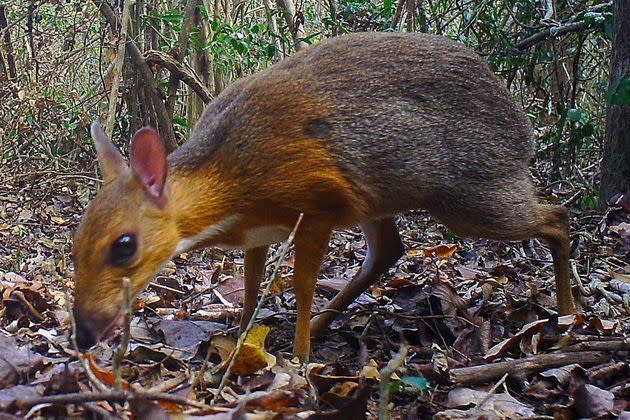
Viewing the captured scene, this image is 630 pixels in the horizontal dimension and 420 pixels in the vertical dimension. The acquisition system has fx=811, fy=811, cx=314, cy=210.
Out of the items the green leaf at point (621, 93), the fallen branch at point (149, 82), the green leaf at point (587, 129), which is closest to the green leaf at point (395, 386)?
the green leaf at point (621, 93)

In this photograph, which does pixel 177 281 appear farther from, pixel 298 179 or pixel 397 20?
pixel 397 20

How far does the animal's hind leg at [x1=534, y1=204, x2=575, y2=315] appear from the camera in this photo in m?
4.01

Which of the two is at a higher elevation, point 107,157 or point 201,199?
point 107,157

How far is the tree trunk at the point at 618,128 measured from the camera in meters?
5.21

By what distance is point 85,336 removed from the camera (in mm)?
3061

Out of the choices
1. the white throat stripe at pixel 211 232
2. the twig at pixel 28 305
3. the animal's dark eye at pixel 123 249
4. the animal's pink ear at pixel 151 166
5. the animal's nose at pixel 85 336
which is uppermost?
the animal's pink ear at pixel 151 166

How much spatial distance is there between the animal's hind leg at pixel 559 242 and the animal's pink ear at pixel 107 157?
2.06 meters

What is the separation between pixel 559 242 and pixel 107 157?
88.5 inches

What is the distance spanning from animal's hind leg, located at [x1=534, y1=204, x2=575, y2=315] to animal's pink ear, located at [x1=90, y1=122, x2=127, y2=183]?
206 centimetres

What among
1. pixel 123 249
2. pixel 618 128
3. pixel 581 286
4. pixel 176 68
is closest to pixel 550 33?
pixel 618 128

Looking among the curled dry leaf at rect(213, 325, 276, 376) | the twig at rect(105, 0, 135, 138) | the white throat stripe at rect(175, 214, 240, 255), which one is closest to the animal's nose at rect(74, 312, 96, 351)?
the curled dry leaf at rect(213, 325, 276, 376)

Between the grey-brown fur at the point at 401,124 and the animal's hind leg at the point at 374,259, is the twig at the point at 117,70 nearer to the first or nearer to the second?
the grey-brown fur at the point at 401,124

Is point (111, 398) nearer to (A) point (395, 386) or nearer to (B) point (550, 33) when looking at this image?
(A) point (395, 386)

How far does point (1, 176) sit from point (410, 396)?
5.74 m
